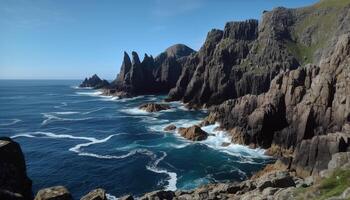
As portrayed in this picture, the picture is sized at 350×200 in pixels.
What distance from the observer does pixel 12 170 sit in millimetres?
30500

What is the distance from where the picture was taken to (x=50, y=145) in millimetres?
93562

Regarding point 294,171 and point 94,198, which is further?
point 294,171

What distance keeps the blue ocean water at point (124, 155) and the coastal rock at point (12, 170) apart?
31.0 metres

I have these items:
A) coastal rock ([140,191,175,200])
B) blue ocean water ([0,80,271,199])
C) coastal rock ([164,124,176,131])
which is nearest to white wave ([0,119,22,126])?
blue ocean water ([0,80,271,199])

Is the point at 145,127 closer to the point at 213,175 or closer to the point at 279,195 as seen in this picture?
the point at 213,175

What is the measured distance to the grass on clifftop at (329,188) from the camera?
3222 cm

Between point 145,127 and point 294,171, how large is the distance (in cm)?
5901

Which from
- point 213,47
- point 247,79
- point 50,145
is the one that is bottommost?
point 50,145

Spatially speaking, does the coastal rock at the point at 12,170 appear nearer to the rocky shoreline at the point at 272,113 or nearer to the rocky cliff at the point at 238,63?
the rocky shoreline at the point at 272,113

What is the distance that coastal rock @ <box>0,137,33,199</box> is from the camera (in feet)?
96.7

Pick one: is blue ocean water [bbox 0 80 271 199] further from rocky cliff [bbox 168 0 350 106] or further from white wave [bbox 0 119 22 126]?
rocky cliff [bbox 168 0 350 106]

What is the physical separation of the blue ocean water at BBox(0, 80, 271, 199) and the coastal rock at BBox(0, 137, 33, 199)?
1219 inches

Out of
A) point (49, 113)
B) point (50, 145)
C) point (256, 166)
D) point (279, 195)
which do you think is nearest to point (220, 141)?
point (256, 166)

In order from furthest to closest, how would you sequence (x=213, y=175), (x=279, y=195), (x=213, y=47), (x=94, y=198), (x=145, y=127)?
(x=213, y=47)
(x=145, y=127)
(x=213, y=175)
(x=279, y=195)
(x=94, y=198)
